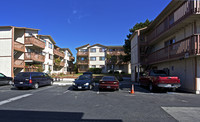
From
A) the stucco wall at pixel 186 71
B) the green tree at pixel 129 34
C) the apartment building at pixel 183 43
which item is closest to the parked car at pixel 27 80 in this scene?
the apartment building at pixel 183 43

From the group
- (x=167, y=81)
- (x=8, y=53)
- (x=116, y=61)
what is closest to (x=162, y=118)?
(x=167, y=81)

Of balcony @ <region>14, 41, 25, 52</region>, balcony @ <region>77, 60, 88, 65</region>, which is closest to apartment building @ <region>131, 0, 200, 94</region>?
balcony @ <region>14, 41, 25, 52</region>

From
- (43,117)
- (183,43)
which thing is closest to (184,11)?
(183,43)

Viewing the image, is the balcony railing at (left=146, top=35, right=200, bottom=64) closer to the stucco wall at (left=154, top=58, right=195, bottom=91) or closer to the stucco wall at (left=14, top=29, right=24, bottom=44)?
the stucco wall at (left=154, top=58, right=195, bottom=91)

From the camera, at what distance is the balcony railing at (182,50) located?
9.04 metres

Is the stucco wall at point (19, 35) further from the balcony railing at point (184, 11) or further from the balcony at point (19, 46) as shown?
the balcony railing at point (184, 11)

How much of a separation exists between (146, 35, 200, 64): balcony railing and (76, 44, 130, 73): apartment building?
21.5 m

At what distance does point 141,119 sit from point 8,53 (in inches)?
887

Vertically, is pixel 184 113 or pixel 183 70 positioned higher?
pixel 183 70

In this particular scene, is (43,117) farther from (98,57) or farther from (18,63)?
(98,57)

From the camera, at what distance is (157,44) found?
1770 centimetres

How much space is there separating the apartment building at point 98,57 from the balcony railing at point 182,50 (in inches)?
847

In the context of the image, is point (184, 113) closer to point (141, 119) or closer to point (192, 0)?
point (141, 119)

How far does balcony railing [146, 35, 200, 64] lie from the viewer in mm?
9039
